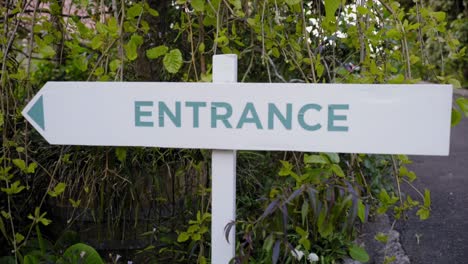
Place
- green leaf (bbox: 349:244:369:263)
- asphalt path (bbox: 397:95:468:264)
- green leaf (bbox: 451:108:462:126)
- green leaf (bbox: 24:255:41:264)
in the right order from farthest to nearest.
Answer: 1. asphalt path (bbox: 397:95:468:264)
2. green leaf (bbox: 349:244:369:263)
3. green leaf (bbox: 24:255:41:264)
4. green leaf (bbox: 451:108:462:126)

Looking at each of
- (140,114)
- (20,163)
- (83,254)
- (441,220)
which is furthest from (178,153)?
(441,220)

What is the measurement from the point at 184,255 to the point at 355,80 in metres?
1.22

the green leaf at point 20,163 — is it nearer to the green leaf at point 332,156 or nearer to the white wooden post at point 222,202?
the white wooden post at point 222,202

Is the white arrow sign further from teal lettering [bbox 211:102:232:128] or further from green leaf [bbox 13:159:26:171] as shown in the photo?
green leaf [bbox 13:159:26:171]

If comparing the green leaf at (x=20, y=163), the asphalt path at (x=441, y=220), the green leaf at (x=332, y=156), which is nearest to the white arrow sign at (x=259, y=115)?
the green leaf at (x=332, y=156)

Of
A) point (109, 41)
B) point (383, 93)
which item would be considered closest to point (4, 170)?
point (109, 41)

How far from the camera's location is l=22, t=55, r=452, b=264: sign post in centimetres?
157

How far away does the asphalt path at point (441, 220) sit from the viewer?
297 cm

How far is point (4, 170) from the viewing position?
80.5 inches

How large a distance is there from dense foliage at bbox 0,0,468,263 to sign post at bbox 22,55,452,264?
14 centimetres

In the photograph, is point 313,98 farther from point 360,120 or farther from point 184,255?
point 184,255

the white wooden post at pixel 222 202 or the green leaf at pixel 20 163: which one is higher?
the green leaf at pixel 20 163

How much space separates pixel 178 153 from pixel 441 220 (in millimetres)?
1877

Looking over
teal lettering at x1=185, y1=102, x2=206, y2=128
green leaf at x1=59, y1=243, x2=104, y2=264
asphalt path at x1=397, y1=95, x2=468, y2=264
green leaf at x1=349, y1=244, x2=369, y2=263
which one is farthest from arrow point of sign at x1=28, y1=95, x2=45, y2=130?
asphalt path at x1=397, y1=95, x2=468, y2=264
